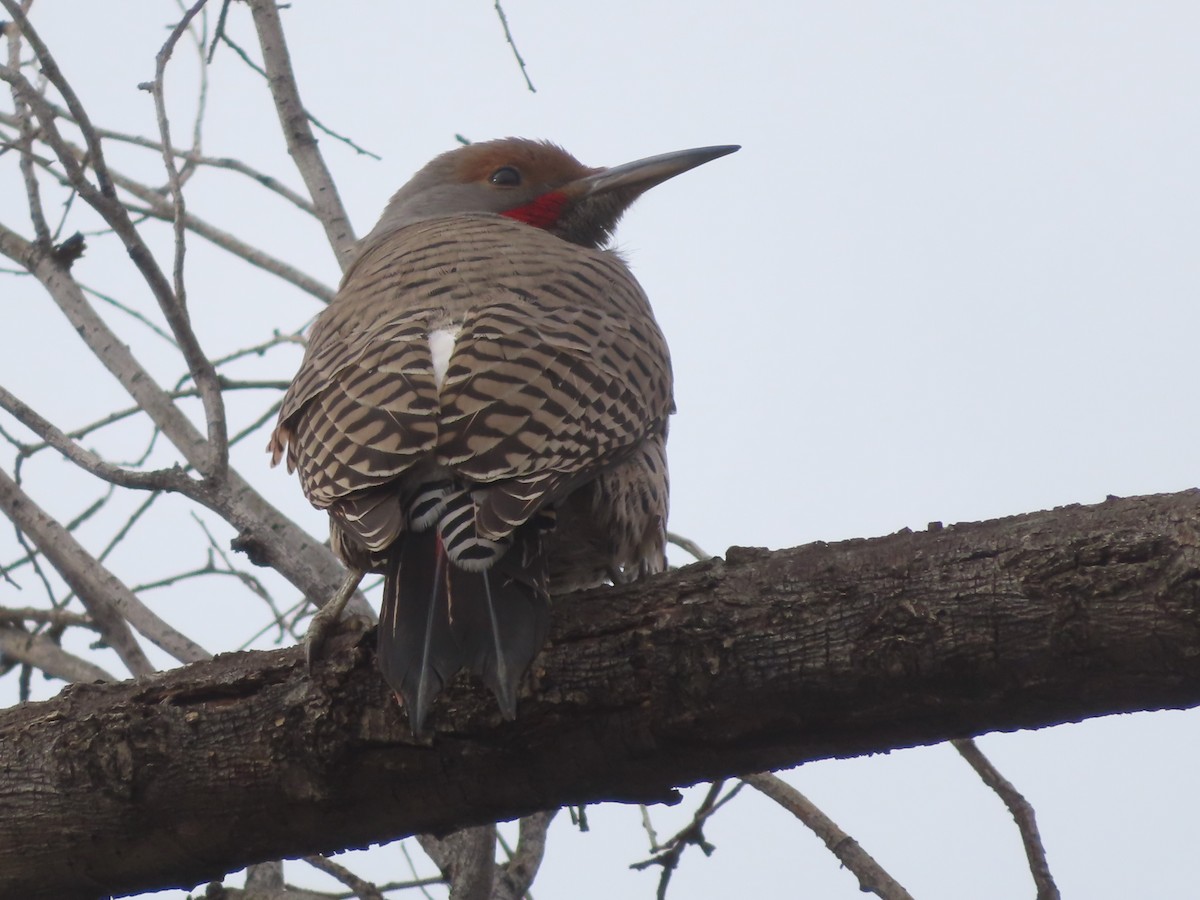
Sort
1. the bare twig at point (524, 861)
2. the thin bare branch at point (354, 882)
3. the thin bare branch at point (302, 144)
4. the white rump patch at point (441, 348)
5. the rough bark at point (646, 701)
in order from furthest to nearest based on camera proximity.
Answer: the thin bare branch at point (302, 144) < the bare twig at point (524, 861) < the thin bare branch at point (354, 882) < the white rump patch at point (441, 348) < the rough bark at point (646, 701)

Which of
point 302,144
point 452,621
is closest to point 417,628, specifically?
point 452,621

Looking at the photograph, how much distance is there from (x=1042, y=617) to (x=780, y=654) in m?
0.46

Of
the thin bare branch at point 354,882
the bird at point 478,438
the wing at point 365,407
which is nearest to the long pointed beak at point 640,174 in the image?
the bird at point 478,438

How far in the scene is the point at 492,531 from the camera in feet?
8.98

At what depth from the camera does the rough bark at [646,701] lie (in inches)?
97.0

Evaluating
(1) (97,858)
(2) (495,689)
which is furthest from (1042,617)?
(1) (97,858)

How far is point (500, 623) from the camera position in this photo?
8.83 ft

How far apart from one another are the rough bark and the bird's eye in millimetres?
3137

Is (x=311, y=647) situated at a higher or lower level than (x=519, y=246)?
lower

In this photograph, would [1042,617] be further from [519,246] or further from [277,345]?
[277,345]

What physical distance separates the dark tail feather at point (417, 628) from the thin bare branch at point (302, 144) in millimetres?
2398

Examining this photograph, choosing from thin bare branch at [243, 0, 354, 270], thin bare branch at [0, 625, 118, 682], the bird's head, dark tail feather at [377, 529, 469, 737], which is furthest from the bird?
thin bare branch at [0, 625, 118, 682]

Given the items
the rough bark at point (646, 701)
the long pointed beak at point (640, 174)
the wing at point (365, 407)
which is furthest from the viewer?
the long pointed beak at point (640, 174)

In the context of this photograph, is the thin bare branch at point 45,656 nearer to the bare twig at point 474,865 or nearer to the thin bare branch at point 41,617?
the thin bare branch at point 41,617
